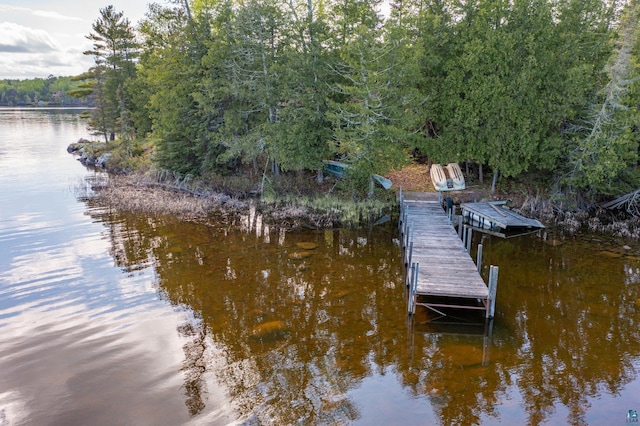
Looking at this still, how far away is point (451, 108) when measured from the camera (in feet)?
80.1

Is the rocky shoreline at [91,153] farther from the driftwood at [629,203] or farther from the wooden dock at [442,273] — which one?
the driftwood at [629,203]

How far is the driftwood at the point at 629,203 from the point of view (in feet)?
72.3

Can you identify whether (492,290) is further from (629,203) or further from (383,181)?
(629,203)

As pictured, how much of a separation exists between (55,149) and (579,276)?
176ft

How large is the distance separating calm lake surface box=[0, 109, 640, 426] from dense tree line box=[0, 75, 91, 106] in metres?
141

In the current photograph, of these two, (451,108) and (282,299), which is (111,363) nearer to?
(282,299)

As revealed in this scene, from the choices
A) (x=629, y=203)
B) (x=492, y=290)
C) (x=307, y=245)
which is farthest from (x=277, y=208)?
(x=629, y=203)

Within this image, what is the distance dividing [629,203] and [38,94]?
168 m

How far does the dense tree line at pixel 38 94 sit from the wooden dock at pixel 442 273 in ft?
478

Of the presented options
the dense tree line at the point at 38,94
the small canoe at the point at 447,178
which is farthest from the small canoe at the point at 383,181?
the dense tree line at the point at 38,94

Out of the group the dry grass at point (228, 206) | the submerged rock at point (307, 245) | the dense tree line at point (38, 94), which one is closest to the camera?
the submerged rock at point (307, 245)

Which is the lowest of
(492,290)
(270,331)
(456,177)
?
(270,331)

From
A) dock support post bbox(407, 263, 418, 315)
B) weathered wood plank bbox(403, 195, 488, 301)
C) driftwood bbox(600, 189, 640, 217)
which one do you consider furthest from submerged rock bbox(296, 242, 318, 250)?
driftwood bbox(600, 189, 640, 217)

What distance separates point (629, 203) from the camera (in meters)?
22.0
